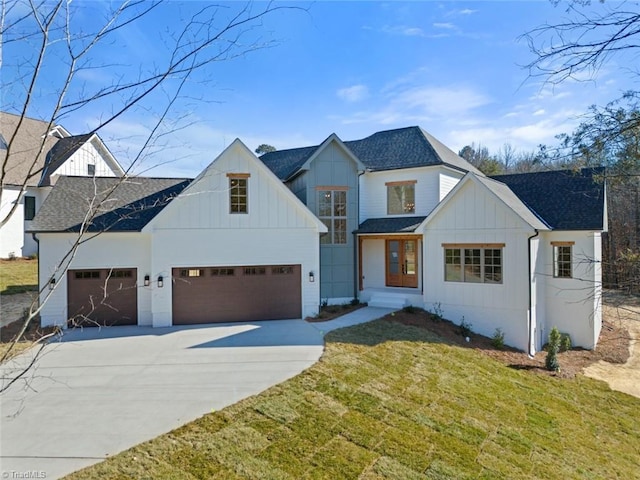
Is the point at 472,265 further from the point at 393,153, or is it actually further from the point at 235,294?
the point at 235,294

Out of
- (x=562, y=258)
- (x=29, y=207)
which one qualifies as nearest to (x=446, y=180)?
(x=562, y=258)

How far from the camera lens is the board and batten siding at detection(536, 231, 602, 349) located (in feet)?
48.7

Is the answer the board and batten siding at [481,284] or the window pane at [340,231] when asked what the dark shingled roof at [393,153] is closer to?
the window pane at [340,231]

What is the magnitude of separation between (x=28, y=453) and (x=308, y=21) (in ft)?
21.9

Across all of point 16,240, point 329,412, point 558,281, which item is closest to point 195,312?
point 329,412

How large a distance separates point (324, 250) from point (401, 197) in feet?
14.9

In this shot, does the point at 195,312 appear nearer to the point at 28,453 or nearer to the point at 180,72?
the point at 28,453

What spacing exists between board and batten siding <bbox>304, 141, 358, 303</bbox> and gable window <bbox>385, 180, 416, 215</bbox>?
6.31 ft

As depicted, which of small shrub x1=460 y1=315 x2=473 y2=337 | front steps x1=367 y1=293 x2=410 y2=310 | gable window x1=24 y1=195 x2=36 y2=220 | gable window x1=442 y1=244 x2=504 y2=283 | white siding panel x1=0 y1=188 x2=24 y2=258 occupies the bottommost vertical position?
small shrub x1=460 y1=315 x2=473 y2=337

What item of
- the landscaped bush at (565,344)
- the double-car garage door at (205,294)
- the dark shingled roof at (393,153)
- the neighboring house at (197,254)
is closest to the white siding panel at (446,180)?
the dark shingled roof at (393,153)

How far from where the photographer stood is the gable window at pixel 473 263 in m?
13.9

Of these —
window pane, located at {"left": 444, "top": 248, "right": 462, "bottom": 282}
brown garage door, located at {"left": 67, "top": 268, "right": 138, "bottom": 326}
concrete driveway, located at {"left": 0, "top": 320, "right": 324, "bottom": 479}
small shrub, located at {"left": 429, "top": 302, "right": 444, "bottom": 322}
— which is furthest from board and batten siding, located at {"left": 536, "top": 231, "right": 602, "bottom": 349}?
brown garage door, located at {"left": 67, "top": 268, "right": 138, "bottom": 326}

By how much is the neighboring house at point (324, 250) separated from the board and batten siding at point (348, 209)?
47mm

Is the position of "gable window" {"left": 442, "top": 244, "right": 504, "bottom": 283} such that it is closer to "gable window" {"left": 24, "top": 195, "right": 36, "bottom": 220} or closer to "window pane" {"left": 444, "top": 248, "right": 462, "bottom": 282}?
"window pane" {"left": 444, "top": 248, "right": 462, "bottom": 282}
